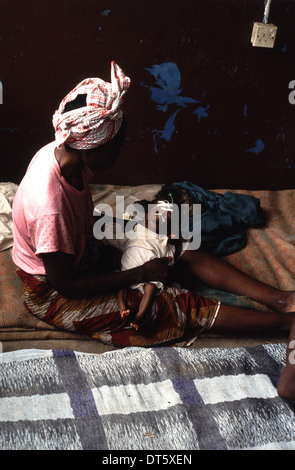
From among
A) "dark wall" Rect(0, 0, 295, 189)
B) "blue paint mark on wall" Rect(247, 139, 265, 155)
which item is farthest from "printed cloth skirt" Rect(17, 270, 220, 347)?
"blue paint mark on wall" Rect(247, 139, 265, 155)

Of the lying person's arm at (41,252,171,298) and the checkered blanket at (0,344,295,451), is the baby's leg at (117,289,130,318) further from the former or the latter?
the checkered blanket at (0,344,295,451)

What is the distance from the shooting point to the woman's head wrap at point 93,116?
5.39 ft

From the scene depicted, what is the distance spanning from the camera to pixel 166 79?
2.75m

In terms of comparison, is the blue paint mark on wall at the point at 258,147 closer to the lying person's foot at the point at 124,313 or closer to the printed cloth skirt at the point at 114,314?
the printed cloth skirt at the point at 114,314

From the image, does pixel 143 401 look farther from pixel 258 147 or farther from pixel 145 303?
pixel 258 147

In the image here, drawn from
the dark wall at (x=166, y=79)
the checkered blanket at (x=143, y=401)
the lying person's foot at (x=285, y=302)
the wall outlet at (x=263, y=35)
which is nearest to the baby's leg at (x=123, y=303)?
the checkered blanket at (x=143, y=401)

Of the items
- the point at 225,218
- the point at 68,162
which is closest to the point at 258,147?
the point at 225,218

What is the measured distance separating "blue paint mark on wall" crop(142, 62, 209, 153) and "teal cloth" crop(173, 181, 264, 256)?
375 mm

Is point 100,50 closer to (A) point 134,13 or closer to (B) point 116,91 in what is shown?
(A) point 134,13

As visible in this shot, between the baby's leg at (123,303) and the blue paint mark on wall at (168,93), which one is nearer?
the baby's leg at (123,303)

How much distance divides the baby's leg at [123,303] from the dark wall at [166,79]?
1192mm

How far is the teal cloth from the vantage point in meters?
2.59

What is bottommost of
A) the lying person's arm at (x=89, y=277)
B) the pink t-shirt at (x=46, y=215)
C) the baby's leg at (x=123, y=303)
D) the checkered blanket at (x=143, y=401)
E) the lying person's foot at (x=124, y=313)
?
the checkered blanket at (x=143, y=401)
